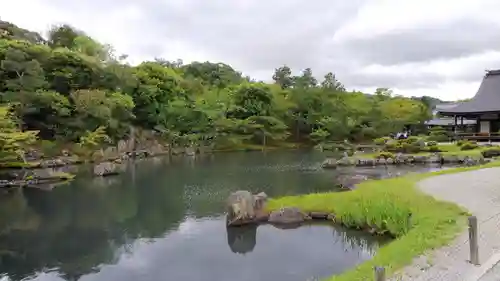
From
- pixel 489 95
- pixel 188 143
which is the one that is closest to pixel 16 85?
pixel 188 143

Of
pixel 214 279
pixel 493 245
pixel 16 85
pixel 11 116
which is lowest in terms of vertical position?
pixel 214 279

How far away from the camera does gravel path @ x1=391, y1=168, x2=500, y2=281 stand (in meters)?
5.93

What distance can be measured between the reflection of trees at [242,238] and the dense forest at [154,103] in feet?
49.8

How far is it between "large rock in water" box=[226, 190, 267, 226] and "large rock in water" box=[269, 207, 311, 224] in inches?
11.1

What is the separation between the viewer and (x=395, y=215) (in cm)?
1014

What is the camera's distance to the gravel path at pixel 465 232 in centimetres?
593

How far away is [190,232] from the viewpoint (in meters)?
11.9

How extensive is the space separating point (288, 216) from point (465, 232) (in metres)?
4.95

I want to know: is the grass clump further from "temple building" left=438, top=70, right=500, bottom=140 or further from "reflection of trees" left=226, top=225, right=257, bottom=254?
"reflection of trees" left=226, top=225, right=257, bottom=254

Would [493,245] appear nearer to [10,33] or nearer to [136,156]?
[136,156]

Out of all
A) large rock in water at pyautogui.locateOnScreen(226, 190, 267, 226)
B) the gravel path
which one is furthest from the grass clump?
large rock in water at pyautogui.locateOnScreen(226, 190, 267, 226)

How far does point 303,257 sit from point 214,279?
206 cm

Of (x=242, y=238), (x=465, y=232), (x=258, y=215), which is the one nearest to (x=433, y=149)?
(x=258, y=215)

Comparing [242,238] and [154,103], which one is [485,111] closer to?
[242,238]
